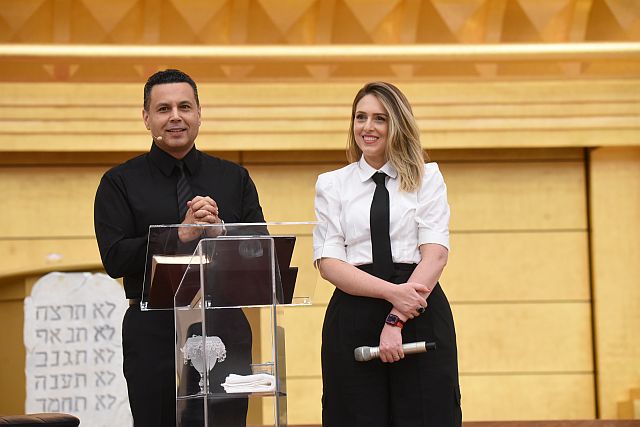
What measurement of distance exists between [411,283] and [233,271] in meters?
0.60

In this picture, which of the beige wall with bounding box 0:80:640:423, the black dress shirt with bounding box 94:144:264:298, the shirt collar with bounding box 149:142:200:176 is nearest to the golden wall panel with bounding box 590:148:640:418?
the beige wall with bounding box 0:80:640:423

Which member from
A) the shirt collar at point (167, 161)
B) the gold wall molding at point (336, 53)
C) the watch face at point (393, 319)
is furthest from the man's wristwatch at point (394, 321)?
the gold wall molding at point (336, 53)

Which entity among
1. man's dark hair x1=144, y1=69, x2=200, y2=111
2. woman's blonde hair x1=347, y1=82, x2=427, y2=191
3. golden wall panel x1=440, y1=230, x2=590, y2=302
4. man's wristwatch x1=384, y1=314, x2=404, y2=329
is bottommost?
man's wristwatch x1=384, y1=314, x2=404, y2=329

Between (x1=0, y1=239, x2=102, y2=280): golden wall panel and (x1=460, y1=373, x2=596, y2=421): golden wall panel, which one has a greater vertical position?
(x1=0, y1=239, x2=102, y2=280): golden wall panel

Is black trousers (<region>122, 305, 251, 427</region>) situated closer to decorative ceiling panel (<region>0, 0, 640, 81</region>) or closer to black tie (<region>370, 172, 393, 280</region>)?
black tie (<region>370, 172, 393, 280</region>)

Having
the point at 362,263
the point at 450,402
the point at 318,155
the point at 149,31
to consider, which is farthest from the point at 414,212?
the point at 149,31

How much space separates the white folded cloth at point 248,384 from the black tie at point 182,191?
0.59 meters

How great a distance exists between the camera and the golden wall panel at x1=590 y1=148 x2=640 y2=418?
4973 mm

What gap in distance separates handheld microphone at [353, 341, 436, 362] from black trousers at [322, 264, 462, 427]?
5cm

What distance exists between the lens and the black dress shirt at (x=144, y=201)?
8.77ft

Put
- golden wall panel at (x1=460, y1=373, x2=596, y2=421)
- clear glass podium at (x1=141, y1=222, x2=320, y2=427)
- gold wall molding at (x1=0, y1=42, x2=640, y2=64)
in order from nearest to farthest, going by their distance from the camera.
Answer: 1. clear glass podium at (x1=141, y1=222, x2=320, y2=427)
2. gold wall molding at (x1=0, y1=42, x2=640, y2=64)
3. golden wall panel at (x1=460, y1=373, x2=596, y2=421)

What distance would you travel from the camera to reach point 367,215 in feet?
9.25

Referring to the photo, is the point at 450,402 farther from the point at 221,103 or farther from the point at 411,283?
the point at 221,103

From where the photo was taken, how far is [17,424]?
3170 millimetres
